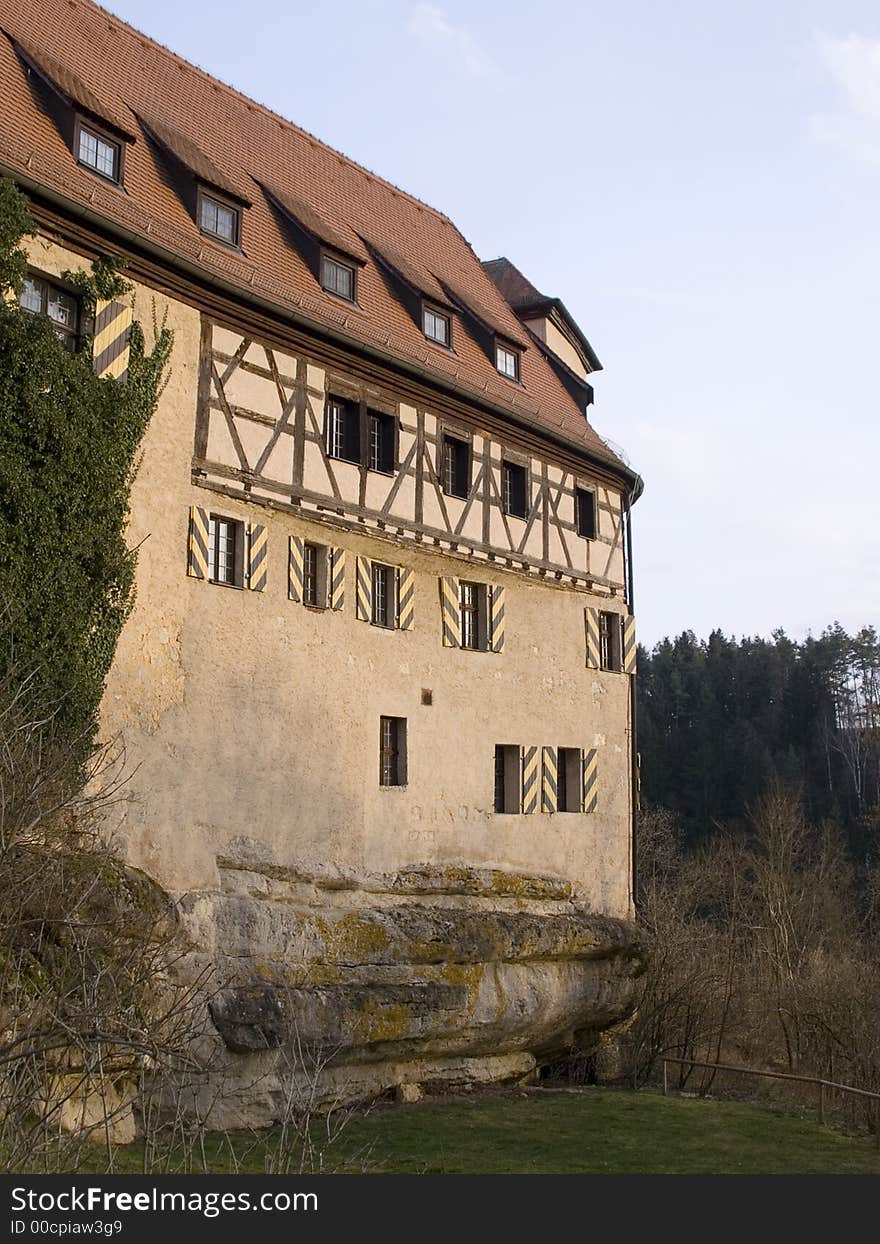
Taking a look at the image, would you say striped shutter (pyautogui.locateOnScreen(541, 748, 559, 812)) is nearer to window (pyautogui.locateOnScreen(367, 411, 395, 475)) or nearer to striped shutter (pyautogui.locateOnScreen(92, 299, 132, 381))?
window (pyautogui.locateOnScreen(367, 411, 395, 475))

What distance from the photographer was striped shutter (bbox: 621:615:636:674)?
22375 mm

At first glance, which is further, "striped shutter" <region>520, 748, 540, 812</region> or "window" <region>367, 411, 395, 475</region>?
"striped shutter" <region>520, 748, 540, 812</region>

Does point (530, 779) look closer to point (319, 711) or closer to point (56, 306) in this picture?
point (319, 711)

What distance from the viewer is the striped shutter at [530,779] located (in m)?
20.1

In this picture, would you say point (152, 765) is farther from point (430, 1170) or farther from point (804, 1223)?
point (804, 1223)

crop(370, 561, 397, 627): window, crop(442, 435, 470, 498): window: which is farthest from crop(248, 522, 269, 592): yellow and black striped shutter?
crop(442, 435, 470, 498): window

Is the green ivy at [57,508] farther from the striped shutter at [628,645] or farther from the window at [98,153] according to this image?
the striped shutter at [628,645]

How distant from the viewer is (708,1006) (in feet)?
81.6

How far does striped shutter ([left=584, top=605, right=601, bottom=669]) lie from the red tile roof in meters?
2.92

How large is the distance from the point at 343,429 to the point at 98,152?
4.78 meters

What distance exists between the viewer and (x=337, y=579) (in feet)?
57.5

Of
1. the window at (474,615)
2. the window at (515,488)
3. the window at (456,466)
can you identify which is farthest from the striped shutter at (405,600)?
the window at (515,488)

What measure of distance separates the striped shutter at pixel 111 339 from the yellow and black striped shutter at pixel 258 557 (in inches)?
102

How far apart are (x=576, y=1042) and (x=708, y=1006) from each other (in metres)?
4.66
